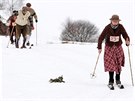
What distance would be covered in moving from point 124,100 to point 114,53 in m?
2.20

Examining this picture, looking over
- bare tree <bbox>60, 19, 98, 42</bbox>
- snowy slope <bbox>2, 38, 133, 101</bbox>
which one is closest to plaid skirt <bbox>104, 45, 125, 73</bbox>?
snowy slope <bbox>2, 38, 133, 101</bbox>

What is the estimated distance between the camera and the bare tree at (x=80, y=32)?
84812 mm

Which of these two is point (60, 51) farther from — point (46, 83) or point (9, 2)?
point (9, 2)

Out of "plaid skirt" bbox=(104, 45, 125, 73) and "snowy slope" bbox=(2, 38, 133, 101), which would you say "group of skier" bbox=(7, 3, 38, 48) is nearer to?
"snowy slope" bbox=(2, 38, 133, 101)

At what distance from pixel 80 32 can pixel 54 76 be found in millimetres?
72734

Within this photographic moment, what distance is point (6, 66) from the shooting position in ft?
49.0

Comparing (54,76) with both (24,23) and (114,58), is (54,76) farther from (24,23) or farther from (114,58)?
(24,23)

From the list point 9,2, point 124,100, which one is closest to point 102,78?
point 124,100

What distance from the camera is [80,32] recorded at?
86.3m

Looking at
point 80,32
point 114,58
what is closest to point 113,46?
point 114,58

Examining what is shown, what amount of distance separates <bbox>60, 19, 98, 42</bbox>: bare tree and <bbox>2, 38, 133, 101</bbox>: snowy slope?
Result: 2534 inches

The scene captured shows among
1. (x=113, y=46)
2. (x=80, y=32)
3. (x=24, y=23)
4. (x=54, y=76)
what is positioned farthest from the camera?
A: (x=80, y=32)

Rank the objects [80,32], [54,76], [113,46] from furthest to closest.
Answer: [80,32], [54,76], [113,46]

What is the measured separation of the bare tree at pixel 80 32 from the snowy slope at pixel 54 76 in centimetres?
6437
